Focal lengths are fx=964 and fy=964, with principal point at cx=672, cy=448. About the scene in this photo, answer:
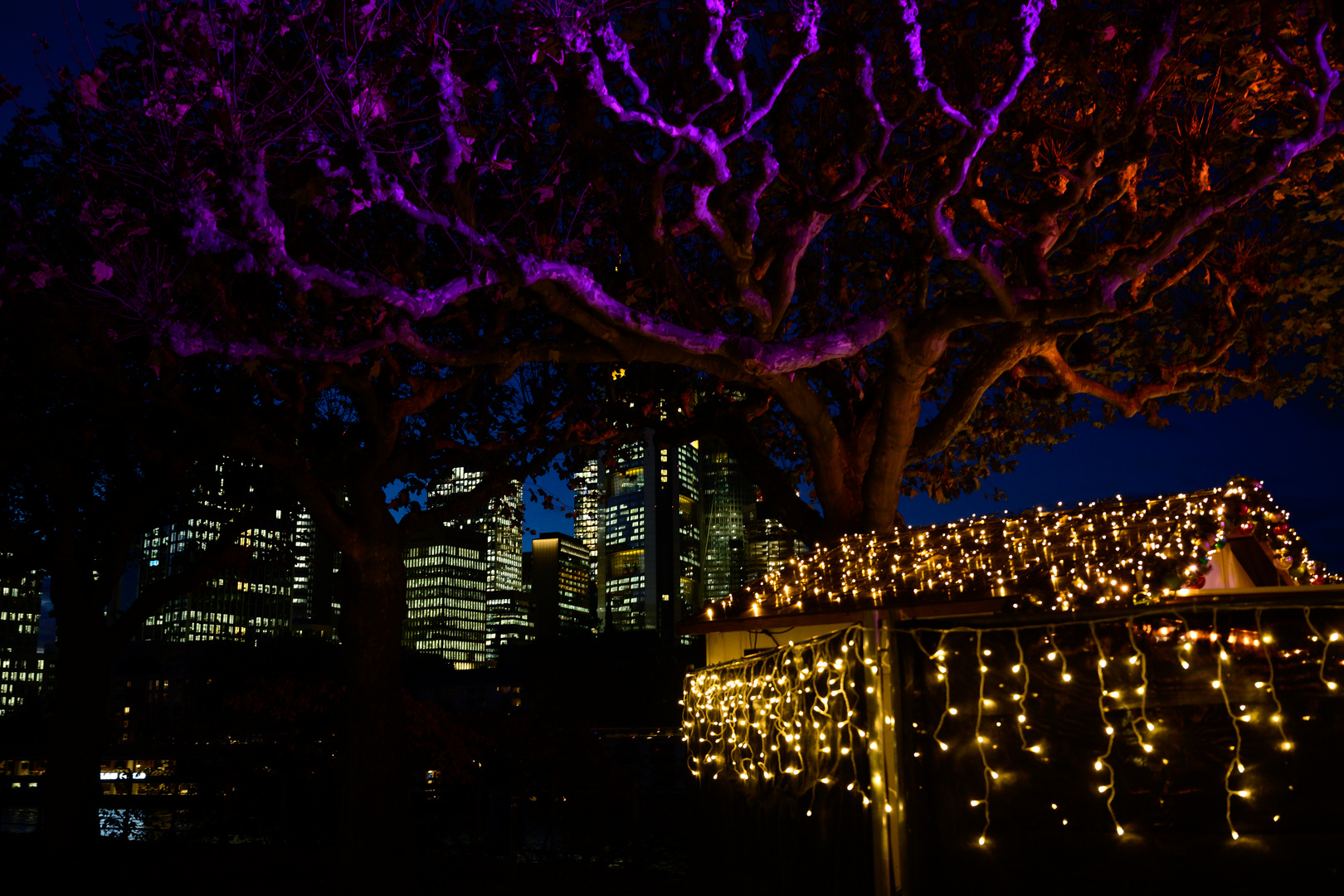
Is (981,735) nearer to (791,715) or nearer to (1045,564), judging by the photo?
(791,715)

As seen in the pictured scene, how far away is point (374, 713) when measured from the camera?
10883mm

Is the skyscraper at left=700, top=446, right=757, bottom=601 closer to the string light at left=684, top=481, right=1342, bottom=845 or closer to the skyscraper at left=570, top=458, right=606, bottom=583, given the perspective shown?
the skyscraper at left=570, top=458, right=606, bottom=583

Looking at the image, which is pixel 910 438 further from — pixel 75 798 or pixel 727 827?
pixel 75 798

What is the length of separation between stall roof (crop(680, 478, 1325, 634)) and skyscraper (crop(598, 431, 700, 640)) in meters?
61.6

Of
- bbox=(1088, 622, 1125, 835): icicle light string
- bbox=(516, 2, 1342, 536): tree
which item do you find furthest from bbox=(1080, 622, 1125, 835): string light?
bbox=(516, 2, 1342, 536): tree

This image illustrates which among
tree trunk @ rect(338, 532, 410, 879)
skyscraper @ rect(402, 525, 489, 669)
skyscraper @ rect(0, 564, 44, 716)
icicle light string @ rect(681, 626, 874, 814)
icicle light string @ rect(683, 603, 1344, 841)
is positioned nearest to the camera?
icicle light string @ rect(683, 603, 1344, 841)

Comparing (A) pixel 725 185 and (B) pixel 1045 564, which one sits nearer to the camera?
(B) pixel 1045 564

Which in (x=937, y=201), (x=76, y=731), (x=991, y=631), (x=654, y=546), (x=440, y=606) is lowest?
(x=76, y=731)

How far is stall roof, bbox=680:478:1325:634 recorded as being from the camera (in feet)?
21.2

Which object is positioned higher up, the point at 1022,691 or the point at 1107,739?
the point at 1022,691

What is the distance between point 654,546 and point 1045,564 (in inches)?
5980

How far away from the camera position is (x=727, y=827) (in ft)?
24.8

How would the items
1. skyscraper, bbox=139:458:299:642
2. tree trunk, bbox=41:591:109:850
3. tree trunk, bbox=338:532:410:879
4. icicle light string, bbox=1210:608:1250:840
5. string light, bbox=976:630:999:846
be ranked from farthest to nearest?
skyscraper, bbox=139:458:299:642 < tree trunk, bbox=41:591:109:850 < tree trunk, bbox=338:532:410:879 < string light, bbox=976:630:999:846 < icicle light string, bbox=1210:608:1250:840

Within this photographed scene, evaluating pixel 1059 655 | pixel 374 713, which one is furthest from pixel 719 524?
pixel 1059 655
